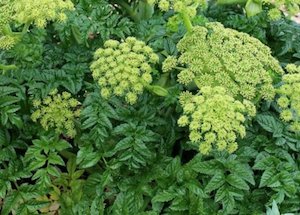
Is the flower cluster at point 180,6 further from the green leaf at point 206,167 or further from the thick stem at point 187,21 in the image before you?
the green leaf at point 206,167

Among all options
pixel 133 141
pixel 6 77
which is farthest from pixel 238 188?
pixel 6 77

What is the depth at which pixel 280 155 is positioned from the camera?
2.89 meters

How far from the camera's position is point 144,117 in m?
Result: 2.96

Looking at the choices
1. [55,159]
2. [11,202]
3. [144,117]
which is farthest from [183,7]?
[11,202]

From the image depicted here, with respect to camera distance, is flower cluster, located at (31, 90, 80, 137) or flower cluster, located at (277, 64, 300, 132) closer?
flower cluster, located at (277, 64, 300, 132)

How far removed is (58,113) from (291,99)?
99cm

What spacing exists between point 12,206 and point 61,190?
33cm

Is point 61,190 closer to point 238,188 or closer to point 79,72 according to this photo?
point 79,72

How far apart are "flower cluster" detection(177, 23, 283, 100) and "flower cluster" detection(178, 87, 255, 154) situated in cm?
11

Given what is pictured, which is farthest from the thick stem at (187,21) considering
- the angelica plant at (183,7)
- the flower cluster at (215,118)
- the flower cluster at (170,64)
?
the flower cluster at (215,118)

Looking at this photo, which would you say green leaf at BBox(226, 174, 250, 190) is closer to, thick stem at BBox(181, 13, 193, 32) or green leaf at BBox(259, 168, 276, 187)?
green leaf at BBox(259, 168, 276, 187)

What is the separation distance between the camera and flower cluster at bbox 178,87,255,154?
8.36 ft

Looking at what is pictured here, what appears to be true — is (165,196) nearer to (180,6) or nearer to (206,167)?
(206,167)

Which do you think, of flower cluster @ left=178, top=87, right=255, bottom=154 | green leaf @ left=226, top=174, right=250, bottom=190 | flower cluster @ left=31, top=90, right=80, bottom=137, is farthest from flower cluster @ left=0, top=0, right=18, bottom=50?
green leaf @ left=226, top=174, right=250, bottom=190
